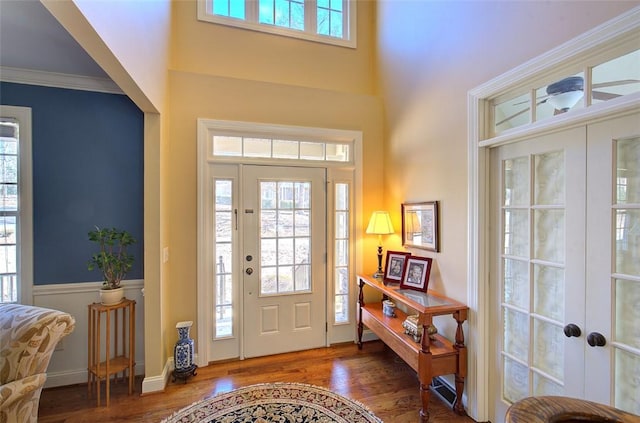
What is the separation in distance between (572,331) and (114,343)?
3476 mm

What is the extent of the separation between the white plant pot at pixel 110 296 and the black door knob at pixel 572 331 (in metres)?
3.18

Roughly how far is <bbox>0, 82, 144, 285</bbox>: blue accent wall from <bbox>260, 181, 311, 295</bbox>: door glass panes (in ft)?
3.84

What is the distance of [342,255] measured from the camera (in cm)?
341

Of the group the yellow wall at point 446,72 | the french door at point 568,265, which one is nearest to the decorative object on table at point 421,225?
the yellow wall at point 446,72

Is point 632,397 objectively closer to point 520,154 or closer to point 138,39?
point 520,154

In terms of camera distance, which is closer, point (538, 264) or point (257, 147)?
point (538, 264)

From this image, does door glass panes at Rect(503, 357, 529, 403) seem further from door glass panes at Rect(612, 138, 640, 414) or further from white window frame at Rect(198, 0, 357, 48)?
white window frame at Rect(198, 0, 357, 48)

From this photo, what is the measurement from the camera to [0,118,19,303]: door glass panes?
8.14 feet

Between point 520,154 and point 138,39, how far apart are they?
266 centimetres

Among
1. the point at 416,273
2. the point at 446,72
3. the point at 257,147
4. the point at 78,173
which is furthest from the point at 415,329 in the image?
the point at 78,173

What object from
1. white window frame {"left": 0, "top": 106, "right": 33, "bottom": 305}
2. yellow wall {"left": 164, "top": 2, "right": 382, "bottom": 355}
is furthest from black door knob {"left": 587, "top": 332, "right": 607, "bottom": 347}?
white window frame {"left": 0, "top": 106, "right": 33, "bottom": 305}

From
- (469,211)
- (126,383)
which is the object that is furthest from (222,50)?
(126,383)

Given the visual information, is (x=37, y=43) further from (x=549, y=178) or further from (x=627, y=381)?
(x=627, y=381)

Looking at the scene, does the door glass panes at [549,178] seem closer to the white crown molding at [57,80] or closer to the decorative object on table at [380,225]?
the decorative object on table at [380,225]
